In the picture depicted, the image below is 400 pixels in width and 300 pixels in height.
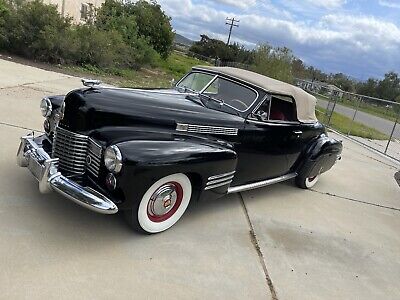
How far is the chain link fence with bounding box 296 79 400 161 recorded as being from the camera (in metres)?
12.0

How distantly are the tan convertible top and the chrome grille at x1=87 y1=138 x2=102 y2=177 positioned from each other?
7.01ft

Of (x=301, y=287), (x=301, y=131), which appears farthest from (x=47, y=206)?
(x=301, y=131)

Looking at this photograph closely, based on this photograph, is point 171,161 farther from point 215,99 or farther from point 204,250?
point 215,99

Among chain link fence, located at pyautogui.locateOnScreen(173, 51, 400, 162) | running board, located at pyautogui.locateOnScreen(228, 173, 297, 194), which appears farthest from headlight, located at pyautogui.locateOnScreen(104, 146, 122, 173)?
chain link fence, located at pyautogui.locateOnScreen(173, 51, 400, 162)

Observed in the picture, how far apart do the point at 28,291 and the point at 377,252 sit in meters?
3.67

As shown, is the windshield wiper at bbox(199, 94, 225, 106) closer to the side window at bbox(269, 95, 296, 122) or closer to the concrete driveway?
the side window at bbox(269, 95, 296, 122)

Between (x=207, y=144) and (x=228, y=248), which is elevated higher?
(x=207, y=144)

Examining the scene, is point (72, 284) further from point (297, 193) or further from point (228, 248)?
point (297, 193)

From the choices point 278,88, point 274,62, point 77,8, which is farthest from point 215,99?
point 77,8

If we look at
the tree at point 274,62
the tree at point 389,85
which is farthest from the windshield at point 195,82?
the tree at point 389,85

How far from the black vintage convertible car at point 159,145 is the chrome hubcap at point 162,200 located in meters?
0.01

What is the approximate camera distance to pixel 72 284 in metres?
2.71

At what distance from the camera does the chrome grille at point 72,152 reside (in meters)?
3.43

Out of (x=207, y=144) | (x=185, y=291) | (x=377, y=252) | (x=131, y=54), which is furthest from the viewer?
(x=131, y=54)
